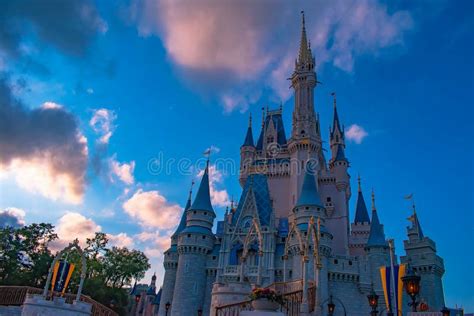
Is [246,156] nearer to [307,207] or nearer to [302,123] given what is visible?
[302,123]

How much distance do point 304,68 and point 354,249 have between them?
25976 mm

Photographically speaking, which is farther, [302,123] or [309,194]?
[302,123]

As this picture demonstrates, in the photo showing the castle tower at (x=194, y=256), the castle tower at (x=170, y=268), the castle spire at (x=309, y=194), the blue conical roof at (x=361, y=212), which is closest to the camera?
the castle tower at (x=194, y=256)

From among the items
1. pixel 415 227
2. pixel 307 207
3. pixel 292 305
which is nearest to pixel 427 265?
pixel 415 227

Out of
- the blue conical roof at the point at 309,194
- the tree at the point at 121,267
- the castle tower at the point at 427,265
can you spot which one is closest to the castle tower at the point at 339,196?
the castle tower at the point at 427,265

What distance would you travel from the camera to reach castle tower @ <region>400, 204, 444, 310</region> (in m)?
40.8

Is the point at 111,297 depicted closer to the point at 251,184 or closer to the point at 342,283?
the point at 251,184

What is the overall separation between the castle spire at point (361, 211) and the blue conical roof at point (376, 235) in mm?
6799

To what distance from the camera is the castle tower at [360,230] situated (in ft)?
154

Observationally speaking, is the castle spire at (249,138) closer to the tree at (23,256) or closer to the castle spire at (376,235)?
the castle spire at (376,235)

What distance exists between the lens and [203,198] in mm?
44875

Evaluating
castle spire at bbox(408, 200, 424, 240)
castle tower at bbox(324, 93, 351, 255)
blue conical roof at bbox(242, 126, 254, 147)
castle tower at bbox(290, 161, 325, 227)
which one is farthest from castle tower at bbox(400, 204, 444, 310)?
blue conical roof at bbox(242, 126, 254, 147)

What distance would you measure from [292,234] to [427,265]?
15.9 meters

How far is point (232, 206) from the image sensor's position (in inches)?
Answer: 1917
